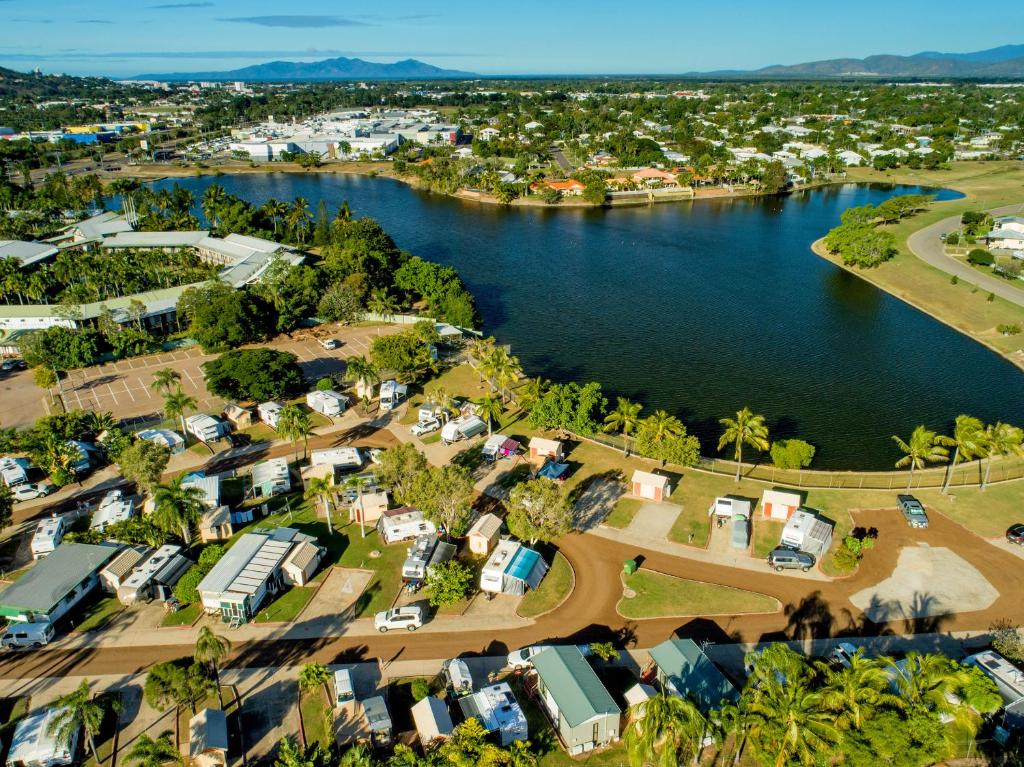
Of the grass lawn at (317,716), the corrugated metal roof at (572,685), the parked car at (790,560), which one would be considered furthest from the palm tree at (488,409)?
the grass lawn at (317,716)

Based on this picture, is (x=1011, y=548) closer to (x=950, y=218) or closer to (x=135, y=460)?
(x=135, y=460)

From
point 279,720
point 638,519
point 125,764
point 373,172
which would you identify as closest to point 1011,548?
point 638,519

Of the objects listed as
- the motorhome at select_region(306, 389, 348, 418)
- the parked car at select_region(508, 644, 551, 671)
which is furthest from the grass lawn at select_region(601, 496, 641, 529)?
the motorhome at select_region(306, 389, 348, 418)

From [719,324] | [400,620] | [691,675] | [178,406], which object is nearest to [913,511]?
[691,675]

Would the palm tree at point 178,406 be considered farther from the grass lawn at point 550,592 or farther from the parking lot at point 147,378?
the grass lawn at point 550,592

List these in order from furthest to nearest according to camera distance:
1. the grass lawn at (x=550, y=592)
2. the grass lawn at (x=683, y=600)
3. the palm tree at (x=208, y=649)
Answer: the grass lawn at (x=550, y=592) → the grass lawn at (x=683, y=600) → the palm tree at (x=208, y=649)

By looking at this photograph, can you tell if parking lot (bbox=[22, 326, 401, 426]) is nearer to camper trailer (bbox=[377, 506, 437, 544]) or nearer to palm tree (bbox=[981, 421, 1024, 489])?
camper trailer (bbox=[377, 506, 437, 544])
